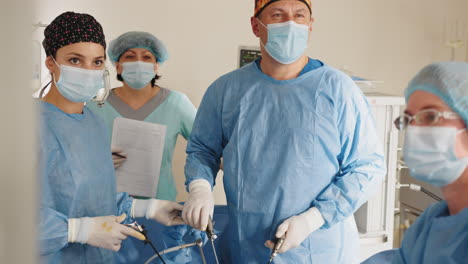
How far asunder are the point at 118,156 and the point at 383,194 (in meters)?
1.10

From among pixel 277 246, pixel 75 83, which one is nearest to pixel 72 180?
pixel 75 83

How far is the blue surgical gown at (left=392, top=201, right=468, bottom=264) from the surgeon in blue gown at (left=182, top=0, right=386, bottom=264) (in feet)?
1.04

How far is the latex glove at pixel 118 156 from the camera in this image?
1927 mm

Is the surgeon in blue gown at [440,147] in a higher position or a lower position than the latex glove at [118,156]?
higher

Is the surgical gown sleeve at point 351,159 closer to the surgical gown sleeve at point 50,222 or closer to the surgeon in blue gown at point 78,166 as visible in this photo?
the surgeon in blue gown at point 78,166

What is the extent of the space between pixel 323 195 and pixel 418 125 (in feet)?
1.46

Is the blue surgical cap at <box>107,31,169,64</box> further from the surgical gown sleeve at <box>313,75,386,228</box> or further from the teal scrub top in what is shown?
the surgical gown sleeve at <box>313,75,386,228</box>

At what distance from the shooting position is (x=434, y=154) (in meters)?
0.85

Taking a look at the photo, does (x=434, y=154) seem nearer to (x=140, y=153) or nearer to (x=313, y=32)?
(x=140, y=153)

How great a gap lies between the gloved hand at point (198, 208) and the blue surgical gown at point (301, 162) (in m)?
0.07

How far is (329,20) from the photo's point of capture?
3.12 m

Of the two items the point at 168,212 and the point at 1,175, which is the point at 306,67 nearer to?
the point at 168,212

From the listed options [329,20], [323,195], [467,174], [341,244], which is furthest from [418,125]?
[329,20]

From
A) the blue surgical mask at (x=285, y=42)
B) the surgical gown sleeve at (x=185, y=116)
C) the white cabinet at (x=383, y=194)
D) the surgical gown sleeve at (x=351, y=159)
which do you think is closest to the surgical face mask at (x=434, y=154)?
the surgical gown sleeve at (x=351, y=159)
